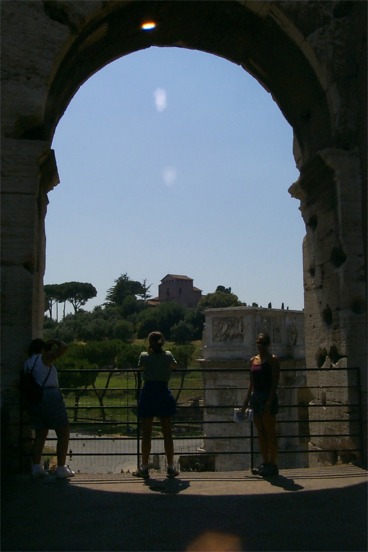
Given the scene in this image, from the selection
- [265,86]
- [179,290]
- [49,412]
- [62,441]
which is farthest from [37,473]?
[179,290]

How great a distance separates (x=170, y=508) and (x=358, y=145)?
160 inches

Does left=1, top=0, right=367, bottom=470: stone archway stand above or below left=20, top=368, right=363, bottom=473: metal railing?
above

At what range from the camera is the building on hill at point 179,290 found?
332 feet

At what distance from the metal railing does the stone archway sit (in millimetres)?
360

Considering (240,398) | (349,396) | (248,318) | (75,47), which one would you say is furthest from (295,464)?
(75,47)

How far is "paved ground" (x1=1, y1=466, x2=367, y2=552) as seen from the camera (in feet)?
11.6

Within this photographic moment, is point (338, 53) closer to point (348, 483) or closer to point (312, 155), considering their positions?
point (312, 155)

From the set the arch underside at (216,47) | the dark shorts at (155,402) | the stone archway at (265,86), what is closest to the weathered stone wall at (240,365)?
the stone archway at (265,86)

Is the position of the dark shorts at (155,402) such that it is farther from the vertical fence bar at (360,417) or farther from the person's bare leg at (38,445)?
the vertical fence bar at (360,417)

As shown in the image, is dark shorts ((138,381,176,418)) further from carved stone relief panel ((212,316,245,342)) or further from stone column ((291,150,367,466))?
carved stone relief panel ((212,316,245,342))

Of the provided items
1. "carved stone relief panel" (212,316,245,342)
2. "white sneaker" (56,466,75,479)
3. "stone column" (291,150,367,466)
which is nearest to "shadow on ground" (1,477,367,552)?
"white sneaker" (56,466,75,479)

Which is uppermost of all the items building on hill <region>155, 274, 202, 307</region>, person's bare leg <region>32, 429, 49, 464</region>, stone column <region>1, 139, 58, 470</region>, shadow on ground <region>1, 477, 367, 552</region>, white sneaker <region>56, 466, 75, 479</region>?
building on hill <region>155, 274, 202, 307</region>

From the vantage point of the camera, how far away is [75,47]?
19.7ft

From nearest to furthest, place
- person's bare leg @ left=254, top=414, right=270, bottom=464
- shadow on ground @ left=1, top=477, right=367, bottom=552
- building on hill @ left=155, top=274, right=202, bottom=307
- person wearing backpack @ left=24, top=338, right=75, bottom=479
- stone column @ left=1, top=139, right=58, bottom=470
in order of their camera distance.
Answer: shadow on ground @ left=1, top=477, right=367, bottom=552 → person wearing backpack @ left=24, top=338, right=75, bottom=479 → stone column @ left=1, top=139, right=58, bottom=470 → person's bare leg @ left=254, top=414, right=270, bottom=464 → building on hill @ left=155, top=274, right=202, bottom=307
